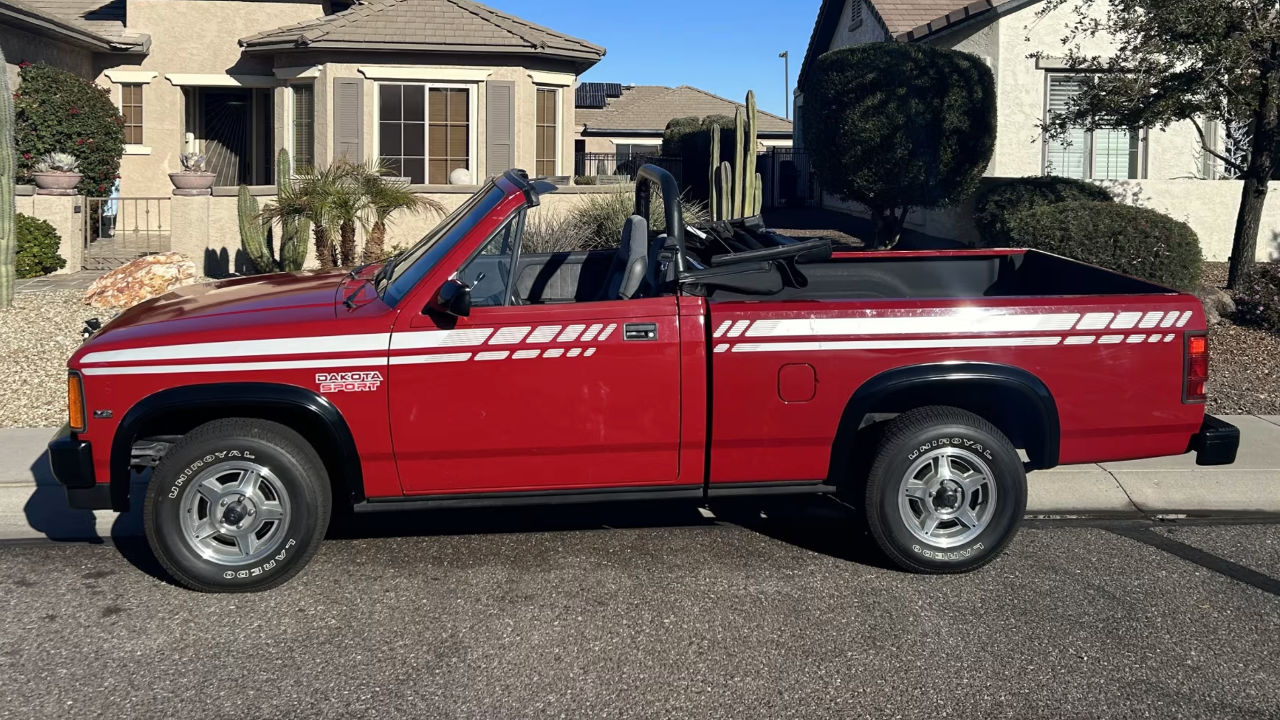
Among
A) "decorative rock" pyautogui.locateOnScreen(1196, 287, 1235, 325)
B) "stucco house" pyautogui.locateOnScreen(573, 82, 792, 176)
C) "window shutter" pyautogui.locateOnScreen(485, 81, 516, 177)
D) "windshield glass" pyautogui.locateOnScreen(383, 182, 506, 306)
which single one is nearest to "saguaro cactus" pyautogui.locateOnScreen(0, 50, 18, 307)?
"windshield glass" pyautogui.locateOnScreen(383, 182, 506, 306)

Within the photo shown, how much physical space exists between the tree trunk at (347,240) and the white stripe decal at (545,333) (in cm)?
893

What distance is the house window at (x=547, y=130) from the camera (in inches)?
834

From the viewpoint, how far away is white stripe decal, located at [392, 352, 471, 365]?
5578 millimetres

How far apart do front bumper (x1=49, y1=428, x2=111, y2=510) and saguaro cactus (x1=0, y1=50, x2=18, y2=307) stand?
26.0ft

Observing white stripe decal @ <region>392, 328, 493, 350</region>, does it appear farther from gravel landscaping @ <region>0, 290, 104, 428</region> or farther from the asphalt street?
gravel landscaping @ <region>0, 290, 104, 428</region>

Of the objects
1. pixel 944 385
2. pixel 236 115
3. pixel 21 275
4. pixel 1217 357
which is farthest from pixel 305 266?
pixel 944 385

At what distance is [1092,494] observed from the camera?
732 centimetres

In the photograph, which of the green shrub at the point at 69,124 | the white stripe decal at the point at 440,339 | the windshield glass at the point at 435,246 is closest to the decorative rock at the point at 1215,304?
the windshield glass at the point at 435,246

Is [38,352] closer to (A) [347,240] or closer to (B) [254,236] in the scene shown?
(B) [254,236]

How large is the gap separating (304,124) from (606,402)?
1646 cm

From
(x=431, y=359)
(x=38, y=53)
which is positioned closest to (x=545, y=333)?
(x=431, y=359)

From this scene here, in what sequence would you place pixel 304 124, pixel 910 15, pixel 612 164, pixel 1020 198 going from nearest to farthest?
pixel 1020 198, pixel 304 124, pixel 910 15, pixel 612 164

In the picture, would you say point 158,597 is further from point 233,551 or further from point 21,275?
point 21,275

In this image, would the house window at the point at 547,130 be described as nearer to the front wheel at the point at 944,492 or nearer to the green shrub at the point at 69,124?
the green shrub at the point at 69,124
